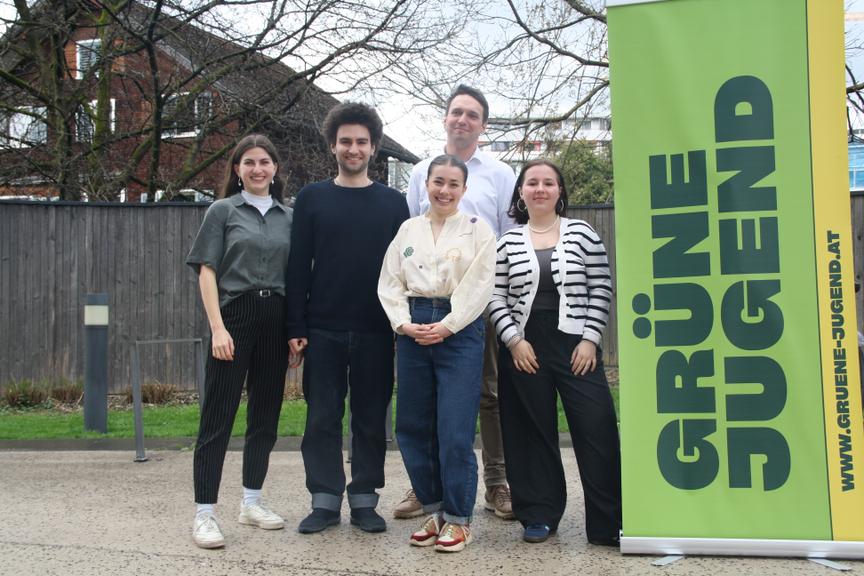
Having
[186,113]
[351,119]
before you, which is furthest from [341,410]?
[186,113]

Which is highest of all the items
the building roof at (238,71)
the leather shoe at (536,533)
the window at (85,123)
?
the building roof at (238,71)

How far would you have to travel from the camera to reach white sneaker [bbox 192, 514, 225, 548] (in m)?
3.97

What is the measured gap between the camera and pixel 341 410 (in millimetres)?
4375

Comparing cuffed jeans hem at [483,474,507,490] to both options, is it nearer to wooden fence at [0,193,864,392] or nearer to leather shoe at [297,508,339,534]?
leather shoe at [297,508,339,534]

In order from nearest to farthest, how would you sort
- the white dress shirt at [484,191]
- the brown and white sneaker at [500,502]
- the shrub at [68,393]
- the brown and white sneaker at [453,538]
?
the brown and white sneaker at [453,538]
the brown and white sneaker at [500,502]
the white dress shirt at [484,191]
the shrub at [68,393]

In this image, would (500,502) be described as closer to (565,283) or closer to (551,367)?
(551,367)

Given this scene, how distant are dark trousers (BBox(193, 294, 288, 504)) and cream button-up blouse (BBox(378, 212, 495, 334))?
66cm

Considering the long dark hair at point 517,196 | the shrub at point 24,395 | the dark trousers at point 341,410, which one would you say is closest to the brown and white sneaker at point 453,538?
the dark trousers at point 341,410

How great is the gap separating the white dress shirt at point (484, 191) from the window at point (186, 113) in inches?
387

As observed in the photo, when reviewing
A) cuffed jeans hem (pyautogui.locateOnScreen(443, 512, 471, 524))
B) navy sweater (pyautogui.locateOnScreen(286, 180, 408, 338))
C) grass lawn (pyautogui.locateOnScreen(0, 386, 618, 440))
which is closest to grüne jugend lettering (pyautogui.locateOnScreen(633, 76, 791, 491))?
cuffed jeans hem (pyautogui.locateOnScreen(443, 512, 471, 524))

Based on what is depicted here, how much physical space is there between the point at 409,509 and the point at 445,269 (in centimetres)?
142

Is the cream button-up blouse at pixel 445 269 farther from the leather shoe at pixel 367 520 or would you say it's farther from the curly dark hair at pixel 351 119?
the leather shoe at pixel 367 520

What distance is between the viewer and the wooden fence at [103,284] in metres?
10.4

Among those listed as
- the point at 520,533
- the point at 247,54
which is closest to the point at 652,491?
the point at 520,533
